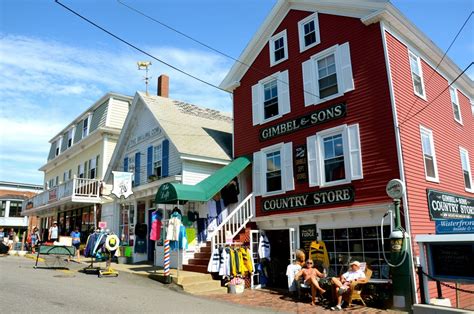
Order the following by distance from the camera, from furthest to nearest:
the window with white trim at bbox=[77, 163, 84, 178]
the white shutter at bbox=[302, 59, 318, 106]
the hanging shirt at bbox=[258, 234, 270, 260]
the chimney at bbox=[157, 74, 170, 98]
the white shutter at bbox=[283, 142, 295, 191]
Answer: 1. the window with white trim at bbox=[77, 163, 84, 178]
2. the chimney at bbox=[157, 74, 170, 98]
3. the white shutter at bbox=[283, 142, 295, 191]
4. the white shutter at bbox=[302, 59, 318, 106]
5. the hanging shirt at bbox=[258, 234, 270, 260]

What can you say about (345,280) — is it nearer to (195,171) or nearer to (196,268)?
(196,268)

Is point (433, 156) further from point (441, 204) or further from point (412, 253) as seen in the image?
point (412, 253)

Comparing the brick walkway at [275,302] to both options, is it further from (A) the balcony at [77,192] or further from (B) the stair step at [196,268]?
(A) the balcony at [77,192]

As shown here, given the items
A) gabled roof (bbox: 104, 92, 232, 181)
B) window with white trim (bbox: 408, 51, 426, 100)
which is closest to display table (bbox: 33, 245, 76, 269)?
gabled roof (bbox: 104, 92, 232, 181)

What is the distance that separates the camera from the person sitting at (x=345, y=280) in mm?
9547

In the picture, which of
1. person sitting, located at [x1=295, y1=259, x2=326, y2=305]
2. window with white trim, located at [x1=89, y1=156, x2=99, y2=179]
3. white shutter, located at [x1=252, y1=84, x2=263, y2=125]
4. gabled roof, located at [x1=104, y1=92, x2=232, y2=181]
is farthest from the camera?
window with white trim, located at [x1=89, y1=156, x2=99, y2=179]

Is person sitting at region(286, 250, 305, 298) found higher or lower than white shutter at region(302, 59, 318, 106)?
lower

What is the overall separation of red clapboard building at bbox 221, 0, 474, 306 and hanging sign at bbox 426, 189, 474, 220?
0.17 meters

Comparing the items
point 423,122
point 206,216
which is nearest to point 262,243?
point 206,216

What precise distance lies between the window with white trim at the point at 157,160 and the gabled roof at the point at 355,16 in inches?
154

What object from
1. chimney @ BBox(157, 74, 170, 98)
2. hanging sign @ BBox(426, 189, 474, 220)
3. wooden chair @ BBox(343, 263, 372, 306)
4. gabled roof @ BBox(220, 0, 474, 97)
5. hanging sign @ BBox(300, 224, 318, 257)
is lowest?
wooden chair @ BBox(343, 263, 372, 306)

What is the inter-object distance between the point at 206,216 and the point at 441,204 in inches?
314

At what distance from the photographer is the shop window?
1110 cm

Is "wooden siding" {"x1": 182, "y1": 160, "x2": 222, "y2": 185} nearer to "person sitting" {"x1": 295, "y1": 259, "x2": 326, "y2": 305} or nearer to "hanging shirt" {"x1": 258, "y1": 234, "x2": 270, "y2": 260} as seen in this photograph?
"hanging shirt" {"x1": 258, "y1": 234, "x2": 270, "y2": 260}
